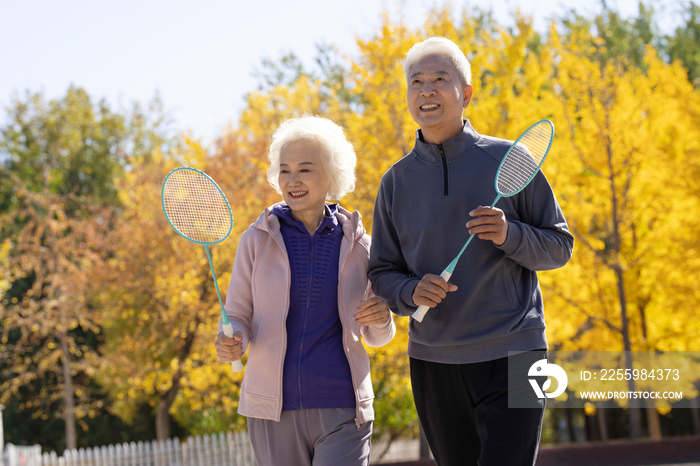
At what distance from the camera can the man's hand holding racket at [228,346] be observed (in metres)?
2.70

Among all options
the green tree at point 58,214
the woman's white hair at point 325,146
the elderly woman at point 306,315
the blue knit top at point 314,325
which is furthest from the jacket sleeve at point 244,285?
the green tree at point 58,214

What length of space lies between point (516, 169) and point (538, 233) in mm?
271

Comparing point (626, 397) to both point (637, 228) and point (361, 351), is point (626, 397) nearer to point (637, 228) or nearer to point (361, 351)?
point (637, 228)

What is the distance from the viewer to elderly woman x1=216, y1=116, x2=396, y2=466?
2.71 metres

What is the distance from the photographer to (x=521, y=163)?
2.62 metres

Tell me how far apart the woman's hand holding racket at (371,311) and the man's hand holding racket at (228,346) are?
1.64ft

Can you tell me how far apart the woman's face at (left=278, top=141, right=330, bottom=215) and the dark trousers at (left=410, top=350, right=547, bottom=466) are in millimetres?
858

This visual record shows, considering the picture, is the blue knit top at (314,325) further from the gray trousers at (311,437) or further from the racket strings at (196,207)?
the racket strings at (196,207)

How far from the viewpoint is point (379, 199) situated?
301 cm

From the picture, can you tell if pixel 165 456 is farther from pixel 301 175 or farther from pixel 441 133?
pixel 441 133

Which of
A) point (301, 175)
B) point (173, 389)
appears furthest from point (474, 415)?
point (173, 389)

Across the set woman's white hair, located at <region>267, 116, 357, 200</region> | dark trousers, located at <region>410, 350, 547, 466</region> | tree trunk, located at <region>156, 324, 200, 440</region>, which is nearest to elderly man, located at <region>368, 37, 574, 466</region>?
dark trousers, located at <region>410, 350, 547, 466</region>

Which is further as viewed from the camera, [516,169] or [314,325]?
[314,325]

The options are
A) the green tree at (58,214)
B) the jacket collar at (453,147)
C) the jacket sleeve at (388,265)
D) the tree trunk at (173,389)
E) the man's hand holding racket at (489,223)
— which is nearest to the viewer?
the man's hand holding racket at (489,223)
